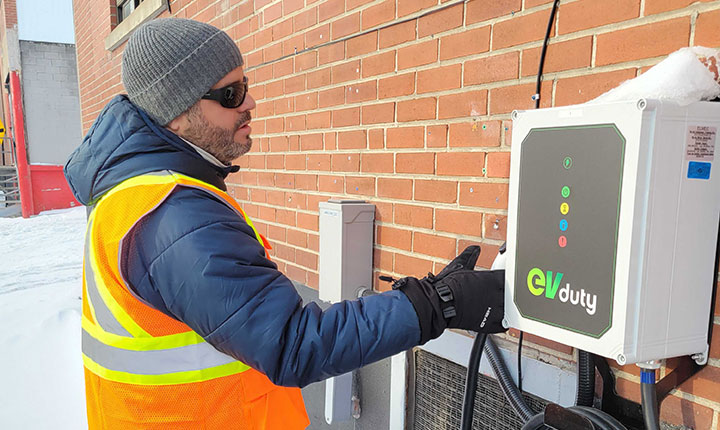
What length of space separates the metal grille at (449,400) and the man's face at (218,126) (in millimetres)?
1132

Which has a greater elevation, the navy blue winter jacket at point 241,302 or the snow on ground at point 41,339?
the navy blue winter jacket at point 241,302

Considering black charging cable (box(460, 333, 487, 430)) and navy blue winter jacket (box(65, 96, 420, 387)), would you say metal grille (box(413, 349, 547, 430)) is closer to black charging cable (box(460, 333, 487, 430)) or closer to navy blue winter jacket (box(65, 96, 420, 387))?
black charging cable (box(460, 333, 487, 430))

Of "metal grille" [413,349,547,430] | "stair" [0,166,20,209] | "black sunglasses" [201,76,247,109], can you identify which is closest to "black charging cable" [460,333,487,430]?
"metal grille" [413,349,547,430]

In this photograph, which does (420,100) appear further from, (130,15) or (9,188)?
(9,188)

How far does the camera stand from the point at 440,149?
5.89ft

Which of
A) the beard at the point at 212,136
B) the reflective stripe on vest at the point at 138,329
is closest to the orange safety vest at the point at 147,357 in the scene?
the reflective stripe on vest at the point at 138,329

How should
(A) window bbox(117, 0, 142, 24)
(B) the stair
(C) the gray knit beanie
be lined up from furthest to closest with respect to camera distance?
(B) the stair
(A) window bbox(117, 0, 142, 24)
(C) the gray knit beanie

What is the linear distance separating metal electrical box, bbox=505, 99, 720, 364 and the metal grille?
1.89 feet

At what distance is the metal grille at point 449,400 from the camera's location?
1.64 meters

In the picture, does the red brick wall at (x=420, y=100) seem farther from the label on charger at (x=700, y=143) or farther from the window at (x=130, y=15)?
the window at (x=130, y=15)

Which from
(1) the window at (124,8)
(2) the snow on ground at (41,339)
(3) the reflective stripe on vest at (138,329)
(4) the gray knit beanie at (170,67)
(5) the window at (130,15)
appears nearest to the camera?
(3) the reflective stripe on vest at (138,329)

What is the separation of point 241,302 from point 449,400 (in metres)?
1.13

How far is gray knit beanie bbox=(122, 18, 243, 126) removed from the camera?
142 cm

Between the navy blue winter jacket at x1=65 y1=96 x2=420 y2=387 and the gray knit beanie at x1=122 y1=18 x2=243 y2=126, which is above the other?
the gray knit beanie at x1=122 y1=18 x2=243 y2=126
